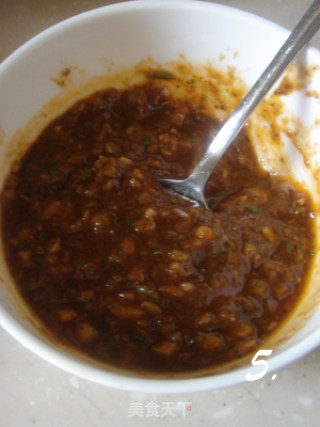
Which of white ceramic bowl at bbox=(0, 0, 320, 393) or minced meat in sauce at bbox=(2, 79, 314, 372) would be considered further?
white ceramic bowl at bbox=(0, 0, 320, 393)

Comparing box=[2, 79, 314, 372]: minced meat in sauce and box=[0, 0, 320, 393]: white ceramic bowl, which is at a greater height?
box=[0, 0, 320, 393]: white ceramic bowl

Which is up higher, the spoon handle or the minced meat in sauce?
the spoon handle

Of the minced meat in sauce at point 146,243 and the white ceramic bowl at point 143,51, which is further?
the white ceramic bowl at point 143,51

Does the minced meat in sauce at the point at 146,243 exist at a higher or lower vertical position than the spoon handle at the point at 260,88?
lower

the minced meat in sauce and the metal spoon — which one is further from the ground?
the metal spoon

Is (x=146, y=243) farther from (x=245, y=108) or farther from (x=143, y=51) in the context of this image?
(x=143, y=51)
